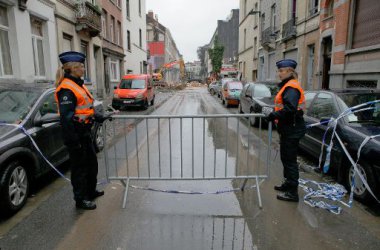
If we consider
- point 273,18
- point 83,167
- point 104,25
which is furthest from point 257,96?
point 104,25

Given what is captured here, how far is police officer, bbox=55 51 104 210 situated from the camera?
344 cm

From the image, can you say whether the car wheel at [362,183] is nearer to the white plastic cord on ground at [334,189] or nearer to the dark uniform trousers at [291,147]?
the white plastic cord on ground at [334,189]

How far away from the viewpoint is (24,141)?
394 centimetres

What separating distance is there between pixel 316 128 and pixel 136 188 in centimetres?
353

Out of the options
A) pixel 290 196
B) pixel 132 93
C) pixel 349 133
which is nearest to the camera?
pixel 290 196

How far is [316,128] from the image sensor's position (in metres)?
5.45

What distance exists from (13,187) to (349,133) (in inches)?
187

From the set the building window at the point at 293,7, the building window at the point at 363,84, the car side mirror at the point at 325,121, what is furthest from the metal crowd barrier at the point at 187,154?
the building window at the point at 293,7

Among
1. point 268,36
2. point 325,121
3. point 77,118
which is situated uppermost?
point 268,36

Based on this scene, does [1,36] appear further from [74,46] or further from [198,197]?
[198,197]

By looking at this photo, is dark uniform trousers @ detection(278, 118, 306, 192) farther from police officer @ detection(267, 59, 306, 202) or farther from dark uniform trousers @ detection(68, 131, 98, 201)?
dark uniform trousers @ detection(68, 131, 98, 201)

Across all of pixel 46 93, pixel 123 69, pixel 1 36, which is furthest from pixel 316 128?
pixel 123 69

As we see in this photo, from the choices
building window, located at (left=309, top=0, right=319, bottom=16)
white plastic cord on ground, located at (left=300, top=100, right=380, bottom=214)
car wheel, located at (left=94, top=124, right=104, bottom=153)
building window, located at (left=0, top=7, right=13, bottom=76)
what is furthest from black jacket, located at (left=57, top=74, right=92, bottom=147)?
building window, located at (left=309, top=0, right=319, bottom=16)

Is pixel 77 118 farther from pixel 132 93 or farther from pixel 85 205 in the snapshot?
pixel 132 93
